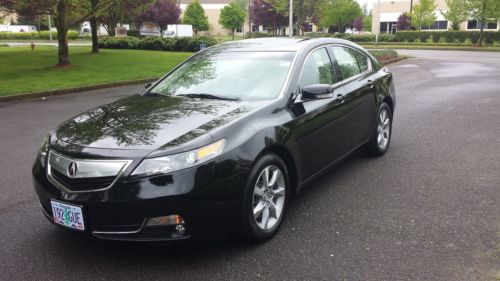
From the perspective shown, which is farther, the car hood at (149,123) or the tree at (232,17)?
the tree at (232,17)

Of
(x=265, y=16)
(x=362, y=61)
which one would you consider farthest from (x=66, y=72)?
(x=265, y=16)

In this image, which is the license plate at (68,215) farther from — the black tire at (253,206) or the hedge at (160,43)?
the hedge at (160,43)

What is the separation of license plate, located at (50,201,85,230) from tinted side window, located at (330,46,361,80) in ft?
10.2

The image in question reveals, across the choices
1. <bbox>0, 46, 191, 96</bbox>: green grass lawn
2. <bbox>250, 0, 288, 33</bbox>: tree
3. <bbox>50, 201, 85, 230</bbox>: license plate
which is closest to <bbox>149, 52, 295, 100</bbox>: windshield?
<bbox>50, 201, 85, 230</bbox>: license plate

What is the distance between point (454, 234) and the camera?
3.80 metres

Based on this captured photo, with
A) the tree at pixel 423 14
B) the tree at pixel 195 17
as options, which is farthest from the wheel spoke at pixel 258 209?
the tree at pixel 195 17

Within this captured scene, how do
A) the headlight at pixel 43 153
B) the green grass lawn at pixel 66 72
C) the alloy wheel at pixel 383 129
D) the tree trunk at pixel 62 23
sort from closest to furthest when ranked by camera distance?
1. the headlight at pixel 43 153
2. the alloy wheel at pixel 383 129
3. the green grass lawn at pixel 66 72
4. the tree trunk at pixel 62 23

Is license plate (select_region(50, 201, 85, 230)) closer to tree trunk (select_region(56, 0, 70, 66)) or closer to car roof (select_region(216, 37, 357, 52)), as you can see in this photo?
car roof (select_region(216, 37, 357, 52))

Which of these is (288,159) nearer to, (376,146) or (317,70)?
(317,70)

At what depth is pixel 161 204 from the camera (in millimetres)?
3055

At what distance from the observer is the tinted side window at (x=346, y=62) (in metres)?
5.18

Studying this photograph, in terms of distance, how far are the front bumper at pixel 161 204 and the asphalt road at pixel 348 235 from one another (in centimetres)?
31

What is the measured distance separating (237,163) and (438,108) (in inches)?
293

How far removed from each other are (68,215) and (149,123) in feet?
2.93
